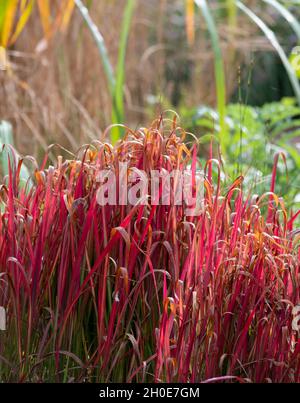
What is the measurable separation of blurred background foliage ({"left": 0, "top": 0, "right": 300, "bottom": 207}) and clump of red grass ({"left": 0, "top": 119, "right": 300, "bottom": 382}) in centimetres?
128

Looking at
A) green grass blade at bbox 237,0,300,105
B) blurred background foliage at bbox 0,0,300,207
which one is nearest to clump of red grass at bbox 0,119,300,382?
blurred background foliage at bbox 0,0,300,207

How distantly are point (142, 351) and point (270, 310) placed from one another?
0.29 meters

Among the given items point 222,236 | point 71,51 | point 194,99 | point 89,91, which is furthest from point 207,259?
point 194,99

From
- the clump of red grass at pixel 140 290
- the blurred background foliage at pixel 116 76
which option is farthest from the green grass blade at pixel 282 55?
the clump of red grass at pixel 140 290

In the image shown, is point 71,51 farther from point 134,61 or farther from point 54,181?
point 54,181

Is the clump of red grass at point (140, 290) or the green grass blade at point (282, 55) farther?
the green grass blade at point (282, 55)

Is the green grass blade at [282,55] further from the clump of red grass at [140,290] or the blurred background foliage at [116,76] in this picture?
the clump of red grass at [140,290]

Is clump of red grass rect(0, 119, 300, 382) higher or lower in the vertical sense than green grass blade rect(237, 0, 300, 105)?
lower

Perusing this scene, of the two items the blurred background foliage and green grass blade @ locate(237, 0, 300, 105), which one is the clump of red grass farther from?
green grass blade @ locate(237, 0, 300, 105)

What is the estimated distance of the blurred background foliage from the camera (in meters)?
3.45

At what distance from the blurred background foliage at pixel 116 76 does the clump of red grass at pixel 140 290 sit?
1275 millimetres

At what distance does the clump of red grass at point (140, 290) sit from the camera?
1.63m

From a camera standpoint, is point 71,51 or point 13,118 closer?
point 13,118

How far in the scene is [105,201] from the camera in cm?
171
